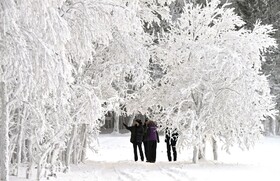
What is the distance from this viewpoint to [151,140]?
17016 mm

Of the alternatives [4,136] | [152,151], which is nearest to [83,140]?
[152,151]

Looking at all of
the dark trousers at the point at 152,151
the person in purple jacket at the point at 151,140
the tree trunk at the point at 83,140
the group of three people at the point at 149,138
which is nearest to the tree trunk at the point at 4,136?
the tree trunk at the point at 83,140

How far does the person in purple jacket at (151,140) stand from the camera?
55.3 ft

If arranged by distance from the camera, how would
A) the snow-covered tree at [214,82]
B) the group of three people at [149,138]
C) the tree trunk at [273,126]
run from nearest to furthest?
the snow-covered tree at [214,82] → the group of three people at [149,138] → the tree trunk at [273,126]

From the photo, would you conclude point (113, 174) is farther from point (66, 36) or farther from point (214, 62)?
point (66, 36)

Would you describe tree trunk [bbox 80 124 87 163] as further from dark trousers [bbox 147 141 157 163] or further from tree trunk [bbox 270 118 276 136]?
tree trunk [bbox 270 118 276 136]

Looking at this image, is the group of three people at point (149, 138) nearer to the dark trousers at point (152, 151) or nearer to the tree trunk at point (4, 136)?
the dark trousers at point (152, 151)

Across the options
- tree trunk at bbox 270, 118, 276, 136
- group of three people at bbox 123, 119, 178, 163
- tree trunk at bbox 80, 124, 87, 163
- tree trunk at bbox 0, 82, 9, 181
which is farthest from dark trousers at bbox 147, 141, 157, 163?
tree trunk at bbox 270, 118, 276, 136

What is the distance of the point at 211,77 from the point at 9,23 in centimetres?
857

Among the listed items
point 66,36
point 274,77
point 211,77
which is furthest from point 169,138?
point 274,77

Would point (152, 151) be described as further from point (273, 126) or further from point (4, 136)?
point (273, 126)

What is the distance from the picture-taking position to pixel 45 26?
24.5ft

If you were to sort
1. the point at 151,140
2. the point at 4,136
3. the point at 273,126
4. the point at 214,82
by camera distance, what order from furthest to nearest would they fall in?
the point at 273,126 < the point at 151,140 < the point at 214,82 < the point at 4,136

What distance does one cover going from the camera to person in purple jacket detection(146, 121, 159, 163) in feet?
55.3
